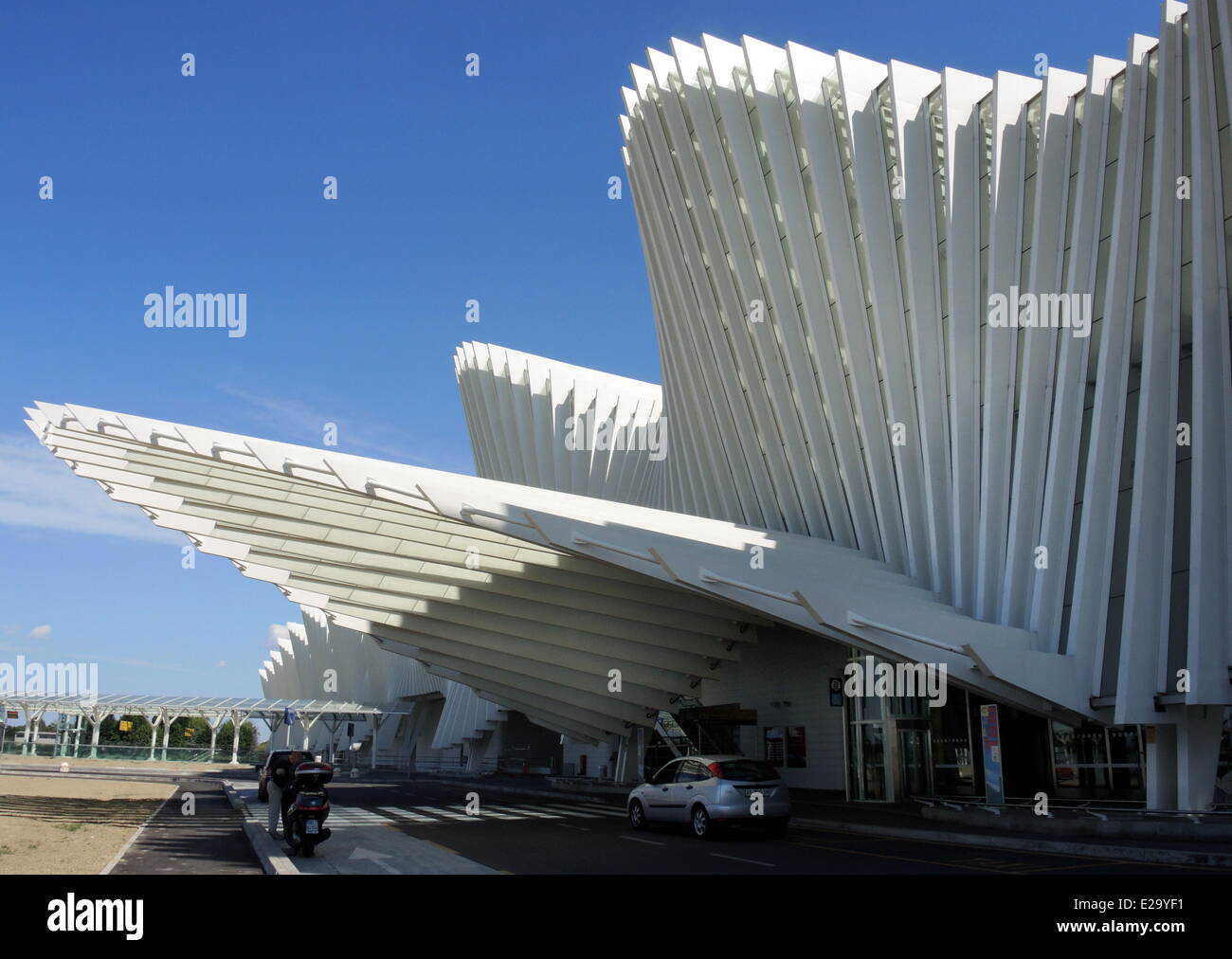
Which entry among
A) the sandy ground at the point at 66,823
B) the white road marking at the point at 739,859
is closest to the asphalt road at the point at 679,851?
the white road marking at the point at 739,859

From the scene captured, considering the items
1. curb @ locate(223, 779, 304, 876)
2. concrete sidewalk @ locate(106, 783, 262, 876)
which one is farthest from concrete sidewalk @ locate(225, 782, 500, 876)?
concrete sidewalk @ locate(106, 783, 262, 876)

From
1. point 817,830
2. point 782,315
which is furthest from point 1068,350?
point 817,830

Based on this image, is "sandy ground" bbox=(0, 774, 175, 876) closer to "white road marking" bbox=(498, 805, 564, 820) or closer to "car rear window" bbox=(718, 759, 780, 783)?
"white road marking" bbox=(498, 805, 564, 820)

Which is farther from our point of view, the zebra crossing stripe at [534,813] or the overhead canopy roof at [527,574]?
the zebra crossing stripe at [534,813]

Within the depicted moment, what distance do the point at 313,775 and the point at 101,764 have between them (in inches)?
1879

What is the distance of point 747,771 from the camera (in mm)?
15969

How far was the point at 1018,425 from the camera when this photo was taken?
19.9 meters

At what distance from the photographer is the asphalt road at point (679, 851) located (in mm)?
11344

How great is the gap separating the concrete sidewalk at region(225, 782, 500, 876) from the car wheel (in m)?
4.33

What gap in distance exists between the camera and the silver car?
603 inches

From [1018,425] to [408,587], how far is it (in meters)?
15.3

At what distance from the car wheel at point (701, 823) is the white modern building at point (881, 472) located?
4.40 m

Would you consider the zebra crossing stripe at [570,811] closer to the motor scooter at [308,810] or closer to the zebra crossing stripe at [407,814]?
the zebra crossing stripe at [407,814]
